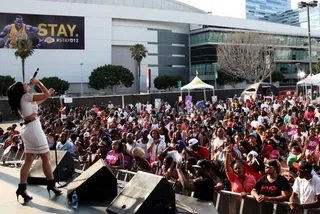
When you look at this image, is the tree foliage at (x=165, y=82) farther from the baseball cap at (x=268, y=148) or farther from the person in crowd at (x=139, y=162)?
the person in crowd at (x=139, y=162)

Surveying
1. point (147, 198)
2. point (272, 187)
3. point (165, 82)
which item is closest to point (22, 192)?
point (147, 198)

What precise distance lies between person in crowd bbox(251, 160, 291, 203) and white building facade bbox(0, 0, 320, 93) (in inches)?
2899

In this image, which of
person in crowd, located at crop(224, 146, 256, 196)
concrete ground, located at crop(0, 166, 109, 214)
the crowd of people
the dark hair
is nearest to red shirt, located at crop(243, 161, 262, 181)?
the crowd of people

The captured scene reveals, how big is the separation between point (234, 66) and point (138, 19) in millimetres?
31870

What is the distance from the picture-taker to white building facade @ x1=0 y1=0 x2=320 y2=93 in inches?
2938

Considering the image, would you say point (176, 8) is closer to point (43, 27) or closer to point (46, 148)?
point (43, 27)

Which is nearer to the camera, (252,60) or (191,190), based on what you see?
(191,190)

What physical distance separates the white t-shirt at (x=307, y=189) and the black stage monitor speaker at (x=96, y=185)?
2.52 meters

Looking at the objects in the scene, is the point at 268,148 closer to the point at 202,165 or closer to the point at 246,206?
the point at 246,206

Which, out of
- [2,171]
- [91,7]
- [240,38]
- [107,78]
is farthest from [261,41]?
[2,171]

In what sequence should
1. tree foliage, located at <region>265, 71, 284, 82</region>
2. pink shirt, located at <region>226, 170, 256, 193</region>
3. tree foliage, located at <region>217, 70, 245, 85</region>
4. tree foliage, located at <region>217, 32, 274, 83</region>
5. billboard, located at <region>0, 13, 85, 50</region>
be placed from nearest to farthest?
pink shirt, located at <region>226, 170, 256, 193</region>, tree foliage, located at <region>217, 32, 274, 83</region>, billboard, located at <region>0, 13, 85, 50</region>, tree foliage, located at <region>217, 70, 245, 85</region>, tree foliage, located at <region>265, 71, 284, 82</region>

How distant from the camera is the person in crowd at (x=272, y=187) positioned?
16.5 feet

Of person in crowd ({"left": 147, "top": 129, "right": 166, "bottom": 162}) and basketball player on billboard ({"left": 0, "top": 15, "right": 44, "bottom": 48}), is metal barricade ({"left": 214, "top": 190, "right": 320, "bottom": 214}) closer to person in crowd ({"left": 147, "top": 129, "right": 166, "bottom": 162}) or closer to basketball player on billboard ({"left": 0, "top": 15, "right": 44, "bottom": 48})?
person in crowd ({"left": 147, "top": 129, "right": 166, "bottom": 162})

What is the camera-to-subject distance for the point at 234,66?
202 ft
